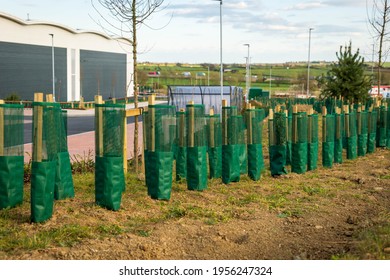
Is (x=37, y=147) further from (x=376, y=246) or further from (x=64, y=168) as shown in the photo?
(x=376, y=246)

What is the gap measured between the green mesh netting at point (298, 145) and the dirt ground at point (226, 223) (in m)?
1.71

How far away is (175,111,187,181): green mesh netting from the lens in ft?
36.3

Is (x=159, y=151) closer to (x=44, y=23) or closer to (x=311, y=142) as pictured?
(x=311, y=142)

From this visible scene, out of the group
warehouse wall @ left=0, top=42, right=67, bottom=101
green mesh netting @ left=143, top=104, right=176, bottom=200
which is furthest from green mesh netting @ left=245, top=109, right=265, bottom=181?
warehouse wall @ left=0, top=42, right=67, bottom=101

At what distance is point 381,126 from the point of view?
65.6 feet

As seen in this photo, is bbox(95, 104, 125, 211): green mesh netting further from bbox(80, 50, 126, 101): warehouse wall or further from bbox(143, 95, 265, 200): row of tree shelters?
bbox(80, 50, 126, 101): warehouse wall

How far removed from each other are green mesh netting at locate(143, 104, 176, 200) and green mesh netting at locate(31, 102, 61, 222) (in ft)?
6.06

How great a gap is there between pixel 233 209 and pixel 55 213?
262 cm

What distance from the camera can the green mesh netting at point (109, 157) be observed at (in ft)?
28.4

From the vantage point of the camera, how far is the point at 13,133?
29.3 ft

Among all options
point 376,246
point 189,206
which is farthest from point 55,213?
point 376,246

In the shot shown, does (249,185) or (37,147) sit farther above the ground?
(37,147)

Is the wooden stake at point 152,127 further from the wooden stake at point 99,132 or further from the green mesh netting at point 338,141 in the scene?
the green mesh netting at point 338,141

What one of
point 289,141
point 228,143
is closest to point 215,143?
point 228,143
